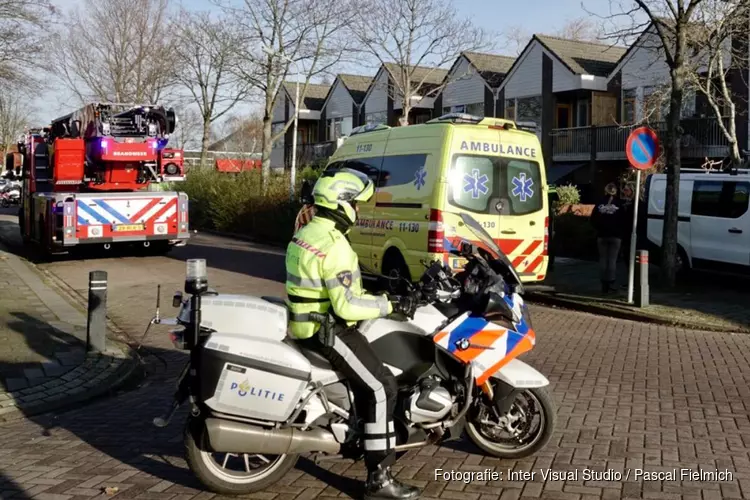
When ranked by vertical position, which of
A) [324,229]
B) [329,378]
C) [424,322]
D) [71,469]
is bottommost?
[71,469]

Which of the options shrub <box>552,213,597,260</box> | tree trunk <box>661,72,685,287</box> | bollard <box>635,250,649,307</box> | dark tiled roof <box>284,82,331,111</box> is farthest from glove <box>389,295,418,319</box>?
dark tiled roof <box>284,82,331,111</box>

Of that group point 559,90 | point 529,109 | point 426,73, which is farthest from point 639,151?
point 426,73

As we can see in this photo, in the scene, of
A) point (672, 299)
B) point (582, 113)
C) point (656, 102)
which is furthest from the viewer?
point (582, 113)

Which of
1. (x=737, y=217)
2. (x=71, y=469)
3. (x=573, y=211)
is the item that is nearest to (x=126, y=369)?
(x=71, y=469)

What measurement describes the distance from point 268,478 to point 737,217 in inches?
416

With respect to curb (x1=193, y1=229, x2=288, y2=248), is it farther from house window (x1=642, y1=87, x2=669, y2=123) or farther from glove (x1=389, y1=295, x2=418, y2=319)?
glove (x1=389, y1=295, x2=418, y2=319)

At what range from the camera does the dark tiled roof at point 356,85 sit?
48000 mm

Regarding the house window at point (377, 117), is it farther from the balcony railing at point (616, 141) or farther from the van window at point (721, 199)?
the van window at point (721, 199)

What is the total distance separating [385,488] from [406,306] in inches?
38.3

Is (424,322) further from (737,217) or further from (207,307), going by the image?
(737,217)

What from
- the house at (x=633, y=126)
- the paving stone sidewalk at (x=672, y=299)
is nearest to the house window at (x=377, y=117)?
the house at (x=633, y=126)

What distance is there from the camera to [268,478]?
4.61 metres

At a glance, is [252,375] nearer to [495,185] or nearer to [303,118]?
[495,185]

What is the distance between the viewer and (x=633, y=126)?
2531 centimetres
